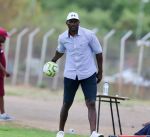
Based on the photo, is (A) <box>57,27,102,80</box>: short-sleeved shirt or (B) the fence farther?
(B) the fence

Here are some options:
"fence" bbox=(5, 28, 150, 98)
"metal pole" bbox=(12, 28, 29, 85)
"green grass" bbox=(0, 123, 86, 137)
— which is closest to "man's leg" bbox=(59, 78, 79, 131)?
"green grass" bbox=(0, 123, 86, 137)

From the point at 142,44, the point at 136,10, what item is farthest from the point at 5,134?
the point at 136,10

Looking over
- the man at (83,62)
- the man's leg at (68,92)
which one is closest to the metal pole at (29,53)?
the man's leg at (68,92)

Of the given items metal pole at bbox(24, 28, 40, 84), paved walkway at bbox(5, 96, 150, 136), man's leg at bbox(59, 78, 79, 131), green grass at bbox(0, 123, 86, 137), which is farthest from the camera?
metal pole at bbox(24, 28, 40, 84)

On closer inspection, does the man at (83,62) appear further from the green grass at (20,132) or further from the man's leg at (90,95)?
the green grass at (20,132)

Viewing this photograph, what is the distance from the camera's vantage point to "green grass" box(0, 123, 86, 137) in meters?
14.2

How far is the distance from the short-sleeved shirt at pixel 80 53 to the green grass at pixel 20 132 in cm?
134

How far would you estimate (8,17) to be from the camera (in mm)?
45031

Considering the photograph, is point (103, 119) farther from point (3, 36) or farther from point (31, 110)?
point (3, 36)

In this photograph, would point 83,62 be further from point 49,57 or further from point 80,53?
point 49,57

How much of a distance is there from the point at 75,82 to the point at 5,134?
4.94 ft

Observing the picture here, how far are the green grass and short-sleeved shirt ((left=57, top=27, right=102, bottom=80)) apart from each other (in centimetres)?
134

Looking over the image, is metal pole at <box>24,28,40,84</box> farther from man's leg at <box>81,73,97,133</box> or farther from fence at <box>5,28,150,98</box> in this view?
man's leg at <box>81,73,97,133</box>

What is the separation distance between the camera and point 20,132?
14.7m
